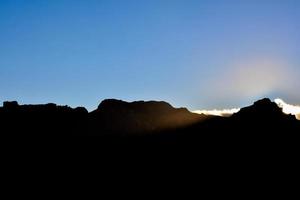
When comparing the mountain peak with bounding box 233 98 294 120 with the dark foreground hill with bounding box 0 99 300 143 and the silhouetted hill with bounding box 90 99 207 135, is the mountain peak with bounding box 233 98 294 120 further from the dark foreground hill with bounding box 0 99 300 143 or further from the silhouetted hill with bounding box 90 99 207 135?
the silhouetted hill with bounding box 90 99 207 135

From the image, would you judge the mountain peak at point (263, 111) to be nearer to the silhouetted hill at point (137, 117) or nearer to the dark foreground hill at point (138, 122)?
the dark foreground hill at point (138, 122)

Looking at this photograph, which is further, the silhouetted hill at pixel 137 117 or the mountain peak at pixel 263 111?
the silhouetted hill at pixel 137 117

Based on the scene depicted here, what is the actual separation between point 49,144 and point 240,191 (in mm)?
49685

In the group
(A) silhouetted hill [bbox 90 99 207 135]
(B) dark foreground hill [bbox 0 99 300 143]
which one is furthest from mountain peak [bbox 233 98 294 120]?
(A) silhouetted hill [bbox 90 99 207 135]

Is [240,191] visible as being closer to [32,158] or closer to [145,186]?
[145,186]

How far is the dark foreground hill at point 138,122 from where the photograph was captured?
12838 cm

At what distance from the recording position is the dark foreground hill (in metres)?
128

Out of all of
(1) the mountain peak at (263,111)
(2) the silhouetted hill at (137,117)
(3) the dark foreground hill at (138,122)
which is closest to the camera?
(3) the dark foreground hill at (138,122)

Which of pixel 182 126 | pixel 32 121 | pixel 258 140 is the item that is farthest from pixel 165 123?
pixel 32 121

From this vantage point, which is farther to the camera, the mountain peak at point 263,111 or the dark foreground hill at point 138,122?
the mountain peak at point 263,111

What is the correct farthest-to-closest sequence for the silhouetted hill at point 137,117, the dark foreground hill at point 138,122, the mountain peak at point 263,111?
the silhouetted hill at point 137,117
the mountain peak at point 263,111
the dark foreground hill at point 138,122

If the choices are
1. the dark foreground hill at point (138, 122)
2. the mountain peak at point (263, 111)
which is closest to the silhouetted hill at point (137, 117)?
the dark foreground hill at point (138, 122)

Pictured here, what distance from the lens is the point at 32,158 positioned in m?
118

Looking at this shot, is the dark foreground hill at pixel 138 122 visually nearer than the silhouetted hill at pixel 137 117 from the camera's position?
Yes
